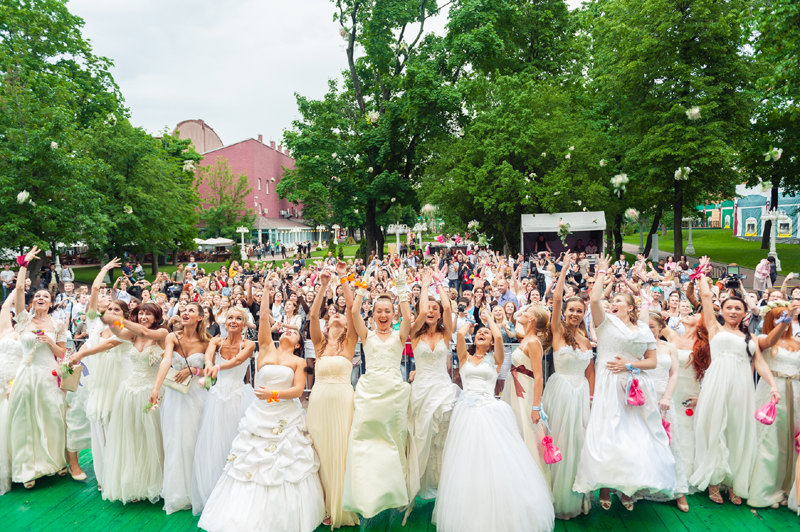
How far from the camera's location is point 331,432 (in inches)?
178

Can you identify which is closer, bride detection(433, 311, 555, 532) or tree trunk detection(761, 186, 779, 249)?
bride detection(433, 311, 555, 532)

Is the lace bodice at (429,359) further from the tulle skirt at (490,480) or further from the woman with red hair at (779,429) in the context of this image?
the woman with red hair at (779,429)

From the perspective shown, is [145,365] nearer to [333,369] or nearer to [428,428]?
[333,369]

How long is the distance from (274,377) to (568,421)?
9.02 feet

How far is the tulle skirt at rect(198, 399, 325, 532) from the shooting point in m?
4.13

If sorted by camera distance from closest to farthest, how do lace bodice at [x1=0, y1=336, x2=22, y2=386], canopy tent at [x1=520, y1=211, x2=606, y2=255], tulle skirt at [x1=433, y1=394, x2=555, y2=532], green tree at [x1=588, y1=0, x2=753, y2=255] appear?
1. tulle skirt at [x1=433, y1=394, x2=555, y2=532]
2. lace bodice at [x1=0, y1=336, x2=22, y2=386]
3. green tree at [x1=588, y1=0, x2=753, y2=255]
4. canopy tent at [x1=520, y1=211, x2=606, y2=255]

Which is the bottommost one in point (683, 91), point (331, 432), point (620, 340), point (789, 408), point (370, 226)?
point (331, 432)

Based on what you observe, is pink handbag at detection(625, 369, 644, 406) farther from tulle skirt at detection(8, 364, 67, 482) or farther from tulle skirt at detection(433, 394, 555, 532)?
tulle skirt at detection(8, 364, 67, 482)

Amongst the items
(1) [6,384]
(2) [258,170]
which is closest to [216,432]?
(1) [6,384]

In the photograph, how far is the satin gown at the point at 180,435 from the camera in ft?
15.9

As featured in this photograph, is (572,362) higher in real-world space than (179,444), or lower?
higher

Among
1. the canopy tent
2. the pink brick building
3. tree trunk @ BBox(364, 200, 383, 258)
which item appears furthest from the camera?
the pink brick building

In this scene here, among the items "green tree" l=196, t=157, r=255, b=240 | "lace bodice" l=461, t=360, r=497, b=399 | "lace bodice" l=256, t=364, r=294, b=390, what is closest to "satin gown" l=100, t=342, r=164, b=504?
"lace bodice" l=256, t=364, r=294, b=390

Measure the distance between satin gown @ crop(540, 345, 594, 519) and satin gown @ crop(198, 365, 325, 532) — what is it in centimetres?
220
